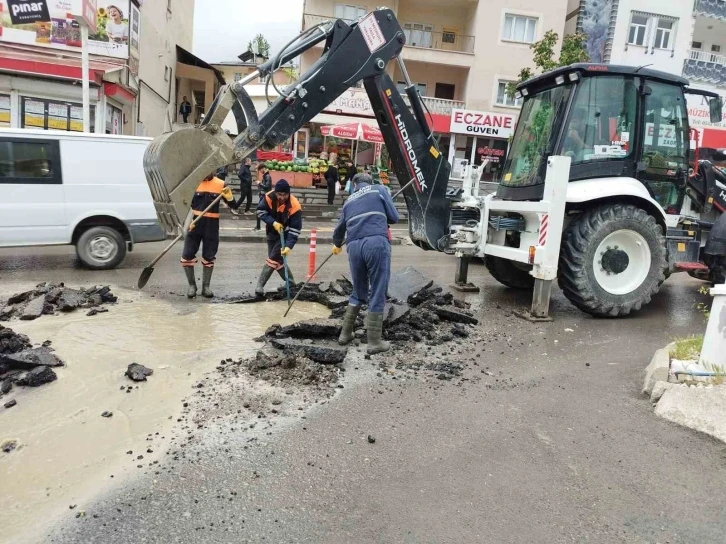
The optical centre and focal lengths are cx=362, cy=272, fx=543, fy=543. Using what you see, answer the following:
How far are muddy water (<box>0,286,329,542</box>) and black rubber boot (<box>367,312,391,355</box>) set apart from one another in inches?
45.5

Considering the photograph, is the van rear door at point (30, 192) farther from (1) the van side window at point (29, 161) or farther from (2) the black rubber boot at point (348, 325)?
(2) the black rubber boot at point (348, 325)

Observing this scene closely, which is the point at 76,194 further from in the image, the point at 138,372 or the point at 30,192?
the point at 138,372

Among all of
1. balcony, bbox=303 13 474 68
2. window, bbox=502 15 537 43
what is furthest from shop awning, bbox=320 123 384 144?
window, bbox=502 15 537 43

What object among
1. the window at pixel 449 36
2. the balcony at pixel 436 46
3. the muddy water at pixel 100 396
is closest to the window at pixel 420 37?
the balcony at pixel 436 46

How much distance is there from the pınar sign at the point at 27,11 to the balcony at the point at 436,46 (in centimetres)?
1223

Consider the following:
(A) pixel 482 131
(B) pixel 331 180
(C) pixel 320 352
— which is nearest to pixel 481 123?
(A) pixel 482 131

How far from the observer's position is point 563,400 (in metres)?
4.36

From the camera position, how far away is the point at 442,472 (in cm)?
322

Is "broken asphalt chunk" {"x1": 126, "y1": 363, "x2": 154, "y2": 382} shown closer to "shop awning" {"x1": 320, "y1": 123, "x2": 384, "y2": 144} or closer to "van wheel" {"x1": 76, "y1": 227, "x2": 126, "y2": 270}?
"van wheel" {"x1": 76, "y1": 227, "x2": 126, "y2": 270}

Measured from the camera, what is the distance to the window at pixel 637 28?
26.0m

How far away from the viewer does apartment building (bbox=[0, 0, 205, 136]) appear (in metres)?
15.8

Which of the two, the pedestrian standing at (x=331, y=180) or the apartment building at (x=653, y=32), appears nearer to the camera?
the pedestrian standing at (x=331, y=180)

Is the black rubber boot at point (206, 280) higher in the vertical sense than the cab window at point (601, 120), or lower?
lower

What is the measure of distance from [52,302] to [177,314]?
4.57 ft
